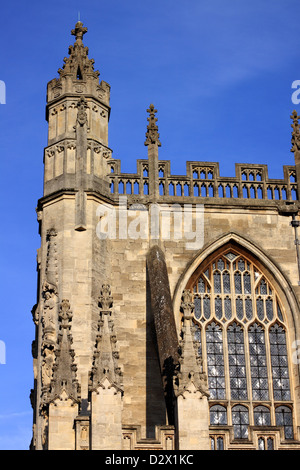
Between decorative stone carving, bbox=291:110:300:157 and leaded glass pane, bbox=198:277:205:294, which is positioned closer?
leaded glass pane, bbox=198:277:205:294

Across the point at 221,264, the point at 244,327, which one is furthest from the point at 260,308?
the point at 221,264

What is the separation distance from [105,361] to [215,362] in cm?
502

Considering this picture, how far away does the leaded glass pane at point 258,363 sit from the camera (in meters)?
24.4

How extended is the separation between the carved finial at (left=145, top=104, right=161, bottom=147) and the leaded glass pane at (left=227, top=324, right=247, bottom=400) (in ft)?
16.9

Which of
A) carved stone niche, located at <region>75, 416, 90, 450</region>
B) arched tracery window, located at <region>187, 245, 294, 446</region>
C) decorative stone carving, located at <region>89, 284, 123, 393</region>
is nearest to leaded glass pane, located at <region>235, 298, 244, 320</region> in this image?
arched tracery window, located at <region>187, 245, 294, 446</region>

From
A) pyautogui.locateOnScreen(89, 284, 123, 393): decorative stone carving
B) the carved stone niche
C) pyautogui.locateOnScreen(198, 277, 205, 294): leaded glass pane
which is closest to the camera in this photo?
the carved stone niche

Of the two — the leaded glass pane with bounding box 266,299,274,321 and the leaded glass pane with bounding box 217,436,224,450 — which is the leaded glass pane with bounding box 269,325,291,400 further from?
the leaded glass pane with bounding box 217,436,224,450

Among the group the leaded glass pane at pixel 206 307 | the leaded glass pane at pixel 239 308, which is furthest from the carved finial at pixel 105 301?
the leaded glass pane at pixel 239 308

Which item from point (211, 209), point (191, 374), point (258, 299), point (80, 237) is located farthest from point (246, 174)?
point (191, 374)

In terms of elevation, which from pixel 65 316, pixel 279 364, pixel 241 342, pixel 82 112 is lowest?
pixel 65 316

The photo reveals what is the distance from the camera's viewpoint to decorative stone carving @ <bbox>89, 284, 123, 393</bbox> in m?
20.0

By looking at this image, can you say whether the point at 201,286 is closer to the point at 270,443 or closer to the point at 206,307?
the point at 206,307

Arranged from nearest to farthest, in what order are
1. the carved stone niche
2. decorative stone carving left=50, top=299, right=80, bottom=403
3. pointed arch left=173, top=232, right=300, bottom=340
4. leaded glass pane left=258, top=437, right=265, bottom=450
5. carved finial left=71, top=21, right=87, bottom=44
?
the carved stone niche → decorative stone carving left=50, top=299, right=80, bottom=403 → leaded glass pane left=258, top=437, right=265, bottom=450 → pointed arch left=173, top=232, right=300, bottom=340 → carved finial left=71, top=21, right=87, bottom=44

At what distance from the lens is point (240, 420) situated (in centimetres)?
2409
